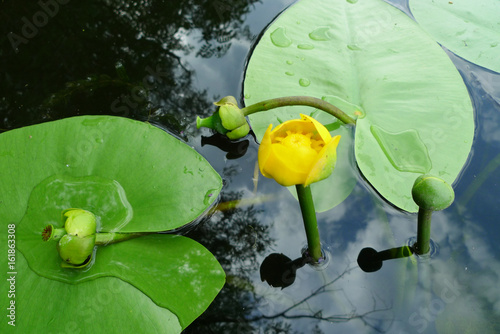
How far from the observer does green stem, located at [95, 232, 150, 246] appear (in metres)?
1.02

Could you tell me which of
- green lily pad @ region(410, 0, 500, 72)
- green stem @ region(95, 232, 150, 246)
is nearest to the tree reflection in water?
green stem @ region(95, 232, 150, 246)

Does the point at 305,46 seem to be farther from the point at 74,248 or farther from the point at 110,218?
the point at 74,248

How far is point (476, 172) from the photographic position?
1.30m

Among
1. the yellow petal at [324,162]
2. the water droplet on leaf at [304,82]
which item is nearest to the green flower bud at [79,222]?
the yellow petal at [324,162]

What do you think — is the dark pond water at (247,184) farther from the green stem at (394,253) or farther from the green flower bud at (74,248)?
the green flower bud at (74,248)

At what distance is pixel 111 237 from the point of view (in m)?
1.03

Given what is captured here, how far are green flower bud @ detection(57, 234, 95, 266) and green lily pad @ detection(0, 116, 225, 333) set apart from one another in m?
0.07

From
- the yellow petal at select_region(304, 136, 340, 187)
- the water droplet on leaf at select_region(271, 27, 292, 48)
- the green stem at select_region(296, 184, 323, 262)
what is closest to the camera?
the yellow petal at select_region(304, 136, 340, 187)

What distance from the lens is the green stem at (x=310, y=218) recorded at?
94 cm

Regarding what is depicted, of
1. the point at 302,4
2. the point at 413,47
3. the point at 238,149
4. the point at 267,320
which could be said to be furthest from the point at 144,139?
the point at 413,47

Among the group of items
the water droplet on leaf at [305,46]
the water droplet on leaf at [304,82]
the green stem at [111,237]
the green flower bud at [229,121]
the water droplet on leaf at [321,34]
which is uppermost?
the water droplet on leaf at [321,34]

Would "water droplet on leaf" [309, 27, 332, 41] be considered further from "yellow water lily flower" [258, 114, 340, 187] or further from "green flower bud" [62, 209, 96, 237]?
"green flower bud" [62, 209, 96, 237]

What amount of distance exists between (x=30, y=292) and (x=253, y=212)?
0.66 m

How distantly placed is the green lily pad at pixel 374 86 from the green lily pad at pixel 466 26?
0.09 metres
